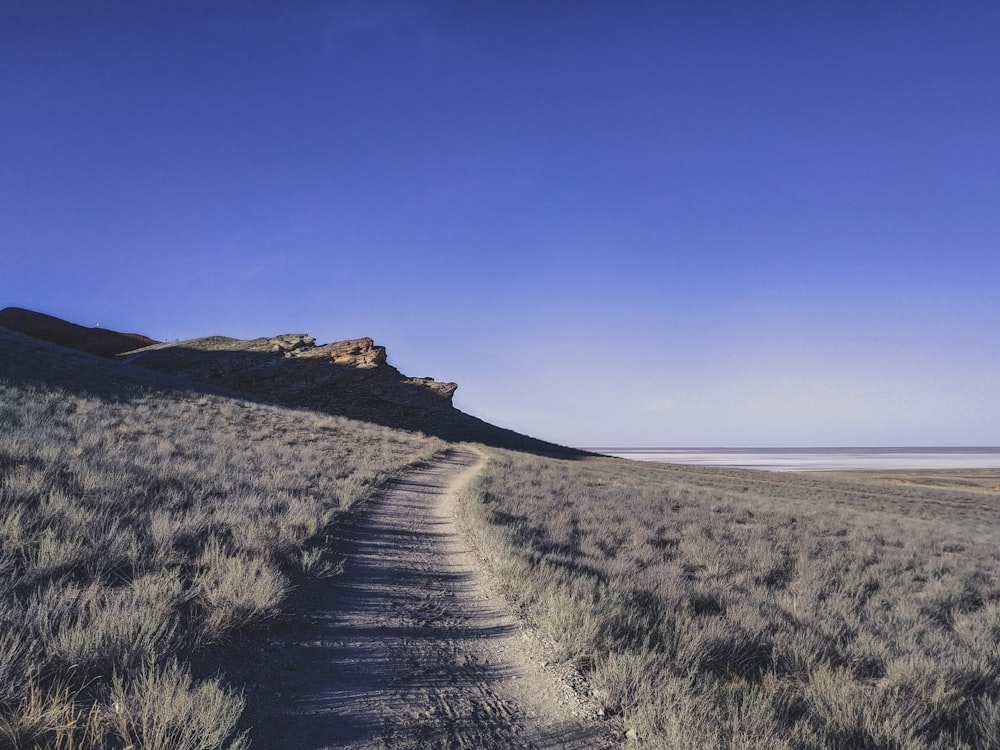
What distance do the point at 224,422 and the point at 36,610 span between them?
2116cm

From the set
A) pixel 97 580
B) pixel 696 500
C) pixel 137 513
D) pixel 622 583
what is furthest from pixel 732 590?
pixel 696 500

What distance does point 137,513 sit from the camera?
6.83 metres

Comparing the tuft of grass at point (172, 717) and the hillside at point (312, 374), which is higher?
the hillside at point (312, 374)

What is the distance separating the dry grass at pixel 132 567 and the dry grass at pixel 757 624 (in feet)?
10.2

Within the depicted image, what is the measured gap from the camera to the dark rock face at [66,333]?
2699 inches

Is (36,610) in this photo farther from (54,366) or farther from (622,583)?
(54,366)

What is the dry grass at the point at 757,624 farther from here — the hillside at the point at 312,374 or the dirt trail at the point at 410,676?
the hillside at the point at 312,374

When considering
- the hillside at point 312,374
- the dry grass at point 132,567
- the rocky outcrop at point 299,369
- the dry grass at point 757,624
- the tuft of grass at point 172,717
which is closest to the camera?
the tuft of grass at point 172,717

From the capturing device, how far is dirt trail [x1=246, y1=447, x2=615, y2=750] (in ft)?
11.2

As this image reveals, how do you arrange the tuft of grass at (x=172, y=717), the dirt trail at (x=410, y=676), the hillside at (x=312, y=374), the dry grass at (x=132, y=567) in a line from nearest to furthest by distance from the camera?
the tuft of grass at (x=172, y=717), the dry grass at (x=132, y=567), the dirt trail at (x=410, y=676), the hillside at (x=312, y=374)

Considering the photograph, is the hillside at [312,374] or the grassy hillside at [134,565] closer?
the grassy hillside at [134,565]

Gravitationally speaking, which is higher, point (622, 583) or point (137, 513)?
point (137, 513)

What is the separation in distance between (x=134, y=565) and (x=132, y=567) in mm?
161

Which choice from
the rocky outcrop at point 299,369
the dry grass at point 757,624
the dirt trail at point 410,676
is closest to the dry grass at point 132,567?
the dirt trail at point 410,676
